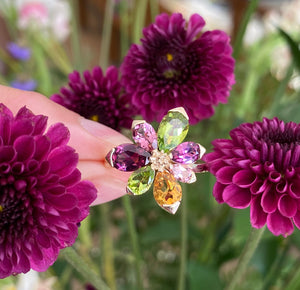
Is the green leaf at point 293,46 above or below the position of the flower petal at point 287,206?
above

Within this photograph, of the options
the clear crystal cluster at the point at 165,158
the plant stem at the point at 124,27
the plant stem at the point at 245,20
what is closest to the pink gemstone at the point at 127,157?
the clear crystal cluster at the point at 165,158

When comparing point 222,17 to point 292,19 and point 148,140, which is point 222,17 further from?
point 148,140

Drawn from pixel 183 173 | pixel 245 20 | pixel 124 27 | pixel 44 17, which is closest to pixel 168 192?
pixel 183 173

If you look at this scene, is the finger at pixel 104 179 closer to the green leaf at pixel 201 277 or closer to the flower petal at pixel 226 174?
the flower petal at pixel 226 174

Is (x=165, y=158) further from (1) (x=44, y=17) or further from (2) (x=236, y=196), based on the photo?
(1) (x=44, y=17)

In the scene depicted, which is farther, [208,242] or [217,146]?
[208,242]

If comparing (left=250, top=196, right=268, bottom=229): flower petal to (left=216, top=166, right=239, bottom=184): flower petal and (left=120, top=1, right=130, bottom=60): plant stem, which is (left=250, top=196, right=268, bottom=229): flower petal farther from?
(left=120, top=1, right=130, bottom=60): plant stem

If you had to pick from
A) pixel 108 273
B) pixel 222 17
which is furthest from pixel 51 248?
pixel 222 17
